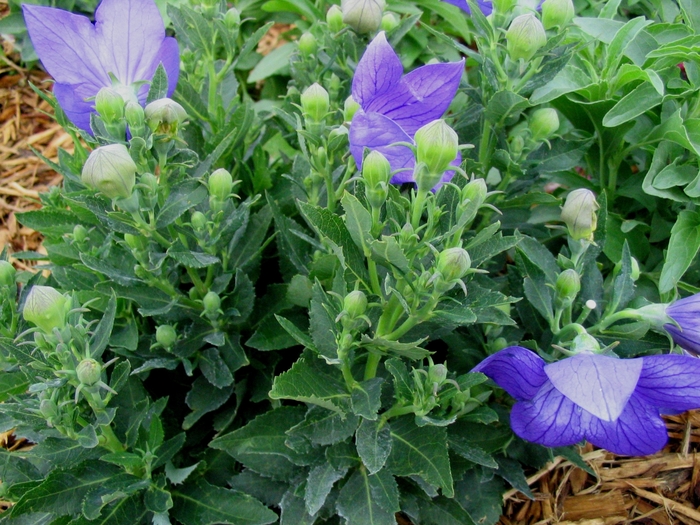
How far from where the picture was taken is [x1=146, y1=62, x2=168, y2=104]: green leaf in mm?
1818

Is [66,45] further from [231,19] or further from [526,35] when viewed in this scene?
[526,35]

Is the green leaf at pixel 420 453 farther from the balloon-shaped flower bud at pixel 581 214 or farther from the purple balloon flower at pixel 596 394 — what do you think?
the balloon-shaped flower bud at pixel 581 214

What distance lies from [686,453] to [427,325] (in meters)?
1.32

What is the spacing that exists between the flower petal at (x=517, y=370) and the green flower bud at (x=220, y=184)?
867 millimetres

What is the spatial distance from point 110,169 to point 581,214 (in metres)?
1.29

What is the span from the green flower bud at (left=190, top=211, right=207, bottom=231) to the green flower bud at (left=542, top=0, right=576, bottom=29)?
1192mm

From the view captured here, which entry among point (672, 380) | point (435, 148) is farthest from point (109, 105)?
point (672, 380)

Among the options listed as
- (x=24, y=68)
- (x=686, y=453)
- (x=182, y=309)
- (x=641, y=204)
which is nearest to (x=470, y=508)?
(x=686, y=453)

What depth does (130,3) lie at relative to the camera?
1.94m

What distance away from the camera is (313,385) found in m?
1.85

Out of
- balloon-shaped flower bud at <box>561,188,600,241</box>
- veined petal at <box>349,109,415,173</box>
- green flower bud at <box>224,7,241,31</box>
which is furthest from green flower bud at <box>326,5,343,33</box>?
balloon-shaped flower bud at <box>561,188,600,241</box>

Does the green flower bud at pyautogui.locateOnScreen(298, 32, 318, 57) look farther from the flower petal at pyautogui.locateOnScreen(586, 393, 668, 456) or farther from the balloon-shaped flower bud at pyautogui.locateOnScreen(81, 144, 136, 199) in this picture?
the flower petal at pyautogui.locateOnScreen(586, 393, 668, 456)

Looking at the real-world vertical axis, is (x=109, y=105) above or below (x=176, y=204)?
above

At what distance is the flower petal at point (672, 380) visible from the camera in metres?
1.56
